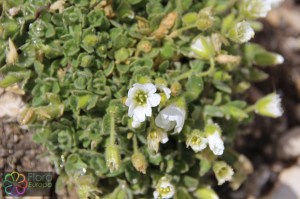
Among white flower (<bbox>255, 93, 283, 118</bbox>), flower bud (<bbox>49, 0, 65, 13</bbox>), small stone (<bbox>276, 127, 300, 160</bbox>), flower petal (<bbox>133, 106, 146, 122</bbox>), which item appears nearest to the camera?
flower petal (<bbox>133, 106, 146, 122</bbox>)

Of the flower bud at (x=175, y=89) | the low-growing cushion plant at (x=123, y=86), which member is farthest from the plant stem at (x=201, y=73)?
the flower bud at (x=175, y=89)

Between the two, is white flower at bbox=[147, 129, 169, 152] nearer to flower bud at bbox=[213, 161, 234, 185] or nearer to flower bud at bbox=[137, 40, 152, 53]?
flower bud at bbox=[213, 161, 234, 185]

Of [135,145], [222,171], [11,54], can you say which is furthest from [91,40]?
[222,171]

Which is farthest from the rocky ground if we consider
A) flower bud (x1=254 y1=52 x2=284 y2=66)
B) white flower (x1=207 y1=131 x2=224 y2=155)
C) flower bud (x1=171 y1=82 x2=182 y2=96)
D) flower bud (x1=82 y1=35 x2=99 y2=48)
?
flower bud (x1=82 y1=35 x2=99 y2=48)

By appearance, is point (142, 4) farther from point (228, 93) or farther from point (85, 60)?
point (228, 93)

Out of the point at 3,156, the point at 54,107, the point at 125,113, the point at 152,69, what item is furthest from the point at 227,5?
the point at 3,156

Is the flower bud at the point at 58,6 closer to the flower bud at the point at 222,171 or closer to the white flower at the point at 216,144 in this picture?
the white flower at the point at 216,144

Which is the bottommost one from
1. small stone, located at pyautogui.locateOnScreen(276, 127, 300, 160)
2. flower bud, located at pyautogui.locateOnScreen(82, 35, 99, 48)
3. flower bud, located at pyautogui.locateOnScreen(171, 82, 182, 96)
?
small stone, located at pyautogui.locateOnScreen(276, 127, 300, 160)

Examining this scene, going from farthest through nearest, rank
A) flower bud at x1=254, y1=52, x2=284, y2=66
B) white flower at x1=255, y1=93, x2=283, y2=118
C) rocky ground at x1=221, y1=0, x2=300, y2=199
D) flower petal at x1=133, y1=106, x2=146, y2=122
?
rocky ground at x1=221, y1=0, x2=300, y2=199
flower bud at x1=254, y1=52, x2=284, y2=66
white flower at x1=255, y1=93, x2=283, y2=118
flower petal at x1=133, y1=106, x2=146, y2=122

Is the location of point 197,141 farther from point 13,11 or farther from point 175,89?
point 13,11
